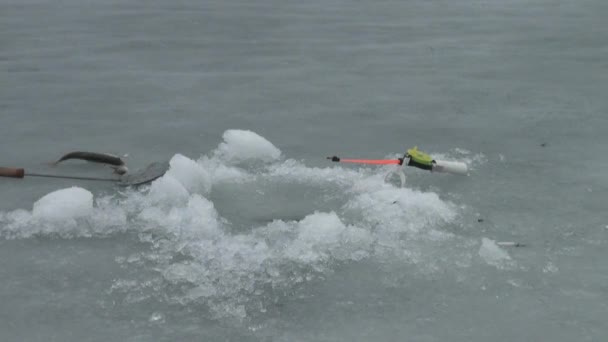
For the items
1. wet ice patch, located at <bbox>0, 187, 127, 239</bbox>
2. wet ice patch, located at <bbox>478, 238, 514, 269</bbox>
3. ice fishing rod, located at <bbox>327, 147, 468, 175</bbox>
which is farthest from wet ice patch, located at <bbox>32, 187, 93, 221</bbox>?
wet ice patch, located at <bbox>478, 238, 514, 269</bbox>

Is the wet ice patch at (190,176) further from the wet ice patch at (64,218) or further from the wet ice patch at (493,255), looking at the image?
the wet ice patch at (493,255)

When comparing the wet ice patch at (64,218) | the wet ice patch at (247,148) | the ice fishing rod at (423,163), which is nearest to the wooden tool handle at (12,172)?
the wet ice patch at (64,218)

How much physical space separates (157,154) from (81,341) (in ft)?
7.20

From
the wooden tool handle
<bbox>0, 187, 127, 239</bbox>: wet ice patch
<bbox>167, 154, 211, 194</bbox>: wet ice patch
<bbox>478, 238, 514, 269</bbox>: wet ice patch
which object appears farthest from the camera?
the wooden tool handle

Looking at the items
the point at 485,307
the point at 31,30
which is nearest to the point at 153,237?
the point at 485,307

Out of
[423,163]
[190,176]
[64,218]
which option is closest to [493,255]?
[423,163]

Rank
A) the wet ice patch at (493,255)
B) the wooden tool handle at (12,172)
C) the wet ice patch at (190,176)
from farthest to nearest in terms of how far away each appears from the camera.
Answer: the wooden tool handle at (12,172), the wet ice patch at (190,176), the wet ice patch at (493,255)

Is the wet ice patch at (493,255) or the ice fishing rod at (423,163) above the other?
the ice fishing rod at (423,163)

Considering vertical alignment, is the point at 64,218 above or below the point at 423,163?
below

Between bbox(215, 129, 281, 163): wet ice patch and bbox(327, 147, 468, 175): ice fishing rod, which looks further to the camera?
bbox(215, 129, 281, 163): wet ice patch

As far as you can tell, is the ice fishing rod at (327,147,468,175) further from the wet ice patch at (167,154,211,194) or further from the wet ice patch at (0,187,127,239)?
the wet ice patch at (0,187,127,239)

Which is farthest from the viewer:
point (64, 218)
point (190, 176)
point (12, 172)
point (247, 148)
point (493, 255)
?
point (247, 148)

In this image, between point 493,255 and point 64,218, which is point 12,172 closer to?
point 64,218

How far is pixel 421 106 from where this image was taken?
5871mm
